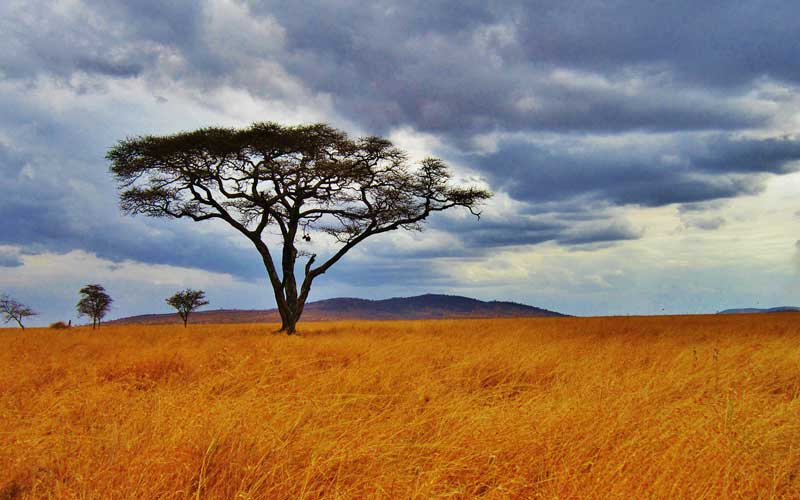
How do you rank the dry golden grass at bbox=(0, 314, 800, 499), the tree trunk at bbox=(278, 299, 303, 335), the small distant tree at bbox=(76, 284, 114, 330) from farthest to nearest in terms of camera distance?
the small distant tree at bbox=(76, 284, 114, 330) < the tree trunk at bbox=(278, 299, 303, 335) < the dry golden grass at bbox=(0, 314, 800, 499)

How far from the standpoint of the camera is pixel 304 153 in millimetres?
23609

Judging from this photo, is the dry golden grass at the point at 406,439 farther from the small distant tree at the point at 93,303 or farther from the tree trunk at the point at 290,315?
the small distant tree at the point at 93,303

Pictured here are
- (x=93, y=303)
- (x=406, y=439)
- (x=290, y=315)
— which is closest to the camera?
(x=406, y=439)

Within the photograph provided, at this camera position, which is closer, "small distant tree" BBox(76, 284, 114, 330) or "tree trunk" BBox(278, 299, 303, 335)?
"tree trunk" BBox(278, 299, 303, 335)

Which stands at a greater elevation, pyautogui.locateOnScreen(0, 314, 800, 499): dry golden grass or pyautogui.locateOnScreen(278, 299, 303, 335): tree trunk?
pyautogui.locateOnScreen(278, 299, 303, 335): tree trunk

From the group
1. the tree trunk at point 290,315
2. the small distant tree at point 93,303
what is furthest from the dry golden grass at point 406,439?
the small distant tree at point 93,303

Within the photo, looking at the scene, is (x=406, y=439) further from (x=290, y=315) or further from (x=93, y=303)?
(x=93, y=303)

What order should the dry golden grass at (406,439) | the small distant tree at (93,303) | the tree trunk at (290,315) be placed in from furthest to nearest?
the small distant tree at (93,303) → the tree trunk at (290,315) → the dry golden grass at (406,439)

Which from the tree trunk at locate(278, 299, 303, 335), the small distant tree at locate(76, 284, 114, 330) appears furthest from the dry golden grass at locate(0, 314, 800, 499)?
the small distant tree at locate(76, 284, 114, 330)

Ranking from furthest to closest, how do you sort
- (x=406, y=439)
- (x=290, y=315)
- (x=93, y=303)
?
(x=93, y=303)
(x=290, y=315)
(x=406, y=439)

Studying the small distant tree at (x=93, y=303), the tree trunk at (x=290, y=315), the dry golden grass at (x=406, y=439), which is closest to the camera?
the dry golden grass at (x=406, y=439)

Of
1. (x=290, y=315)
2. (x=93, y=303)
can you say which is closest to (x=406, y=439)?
(x=290, y=315)

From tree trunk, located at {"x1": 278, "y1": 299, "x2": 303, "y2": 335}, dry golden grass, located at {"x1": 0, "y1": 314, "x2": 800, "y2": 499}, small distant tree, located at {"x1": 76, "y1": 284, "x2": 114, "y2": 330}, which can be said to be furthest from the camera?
small distant tree, located at {"x1": 76, "y1": 284, "x2": 114, "y2": 330}

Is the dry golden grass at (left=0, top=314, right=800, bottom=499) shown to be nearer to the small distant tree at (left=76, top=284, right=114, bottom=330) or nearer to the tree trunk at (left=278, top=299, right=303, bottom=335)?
the tree trunk at (left=278, top=299, right=303, bottom=335)
